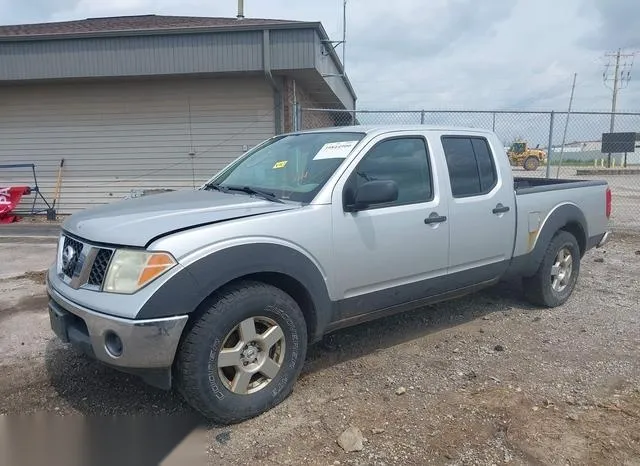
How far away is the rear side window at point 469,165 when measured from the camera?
14.1 ft

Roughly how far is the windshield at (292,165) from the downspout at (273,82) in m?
5.83

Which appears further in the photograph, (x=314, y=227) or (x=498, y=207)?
(x=498, y=207)

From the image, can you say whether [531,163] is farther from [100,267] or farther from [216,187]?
[100,267]

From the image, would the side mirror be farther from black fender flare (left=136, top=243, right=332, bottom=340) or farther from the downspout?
the downspout

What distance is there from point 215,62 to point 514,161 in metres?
30.0

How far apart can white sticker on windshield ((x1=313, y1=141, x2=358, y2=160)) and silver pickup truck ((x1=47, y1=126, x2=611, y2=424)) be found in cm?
1

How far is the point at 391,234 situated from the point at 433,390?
1.12 m

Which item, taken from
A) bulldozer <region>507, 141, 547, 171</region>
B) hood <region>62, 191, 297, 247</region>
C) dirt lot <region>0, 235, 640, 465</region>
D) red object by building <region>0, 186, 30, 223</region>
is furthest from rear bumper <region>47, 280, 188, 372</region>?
bulldozer <region>507, 141, 547, 171</region>

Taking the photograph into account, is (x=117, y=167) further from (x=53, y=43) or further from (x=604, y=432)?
(x=604, y=432)

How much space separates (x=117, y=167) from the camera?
470 inches

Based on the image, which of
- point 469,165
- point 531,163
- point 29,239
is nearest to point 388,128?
point 469,165

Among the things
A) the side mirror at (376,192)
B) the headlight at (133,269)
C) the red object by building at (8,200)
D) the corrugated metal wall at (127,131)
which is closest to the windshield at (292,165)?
the side mirror at (376,192)

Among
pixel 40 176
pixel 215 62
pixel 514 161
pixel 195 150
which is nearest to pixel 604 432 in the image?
pixel 215 62

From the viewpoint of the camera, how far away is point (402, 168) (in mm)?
4008
